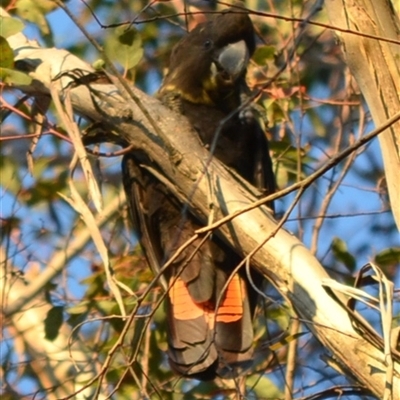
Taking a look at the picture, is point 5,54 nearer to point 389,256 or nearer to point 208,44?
point 208,44

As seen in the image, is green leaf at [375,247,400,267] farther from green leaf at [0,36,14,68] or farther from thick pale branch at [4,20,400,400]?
green leaf at [0,36,14,68]

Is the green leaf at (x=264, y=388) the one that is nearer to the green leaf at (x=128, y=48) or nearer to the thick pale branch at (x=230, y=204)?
the thick pale branch at (x=230, y=204)

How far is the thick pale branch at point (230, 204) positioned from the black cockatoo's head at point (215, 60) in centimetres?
59

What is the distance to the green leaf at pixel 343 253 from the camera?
7.54 feet

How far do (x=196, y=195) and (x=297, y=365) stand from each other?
63 cm

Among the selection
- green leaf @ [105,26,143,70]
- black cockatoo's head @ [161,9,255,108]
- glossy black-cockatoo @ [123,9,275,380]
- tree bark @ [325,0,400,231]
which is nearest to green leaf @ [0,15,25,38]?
green leaf @ [105,26,143,70]

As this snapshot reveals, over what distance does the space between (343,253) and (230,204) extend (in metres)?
0.54

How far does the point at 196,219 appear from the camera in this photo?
2383 mm

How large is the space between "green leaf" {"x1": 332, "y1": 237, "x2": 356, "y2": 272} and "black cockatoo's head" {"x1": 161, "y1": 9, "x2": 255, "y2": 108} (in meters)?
0.61

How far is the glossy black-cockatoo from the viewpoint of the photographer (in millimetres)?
2268

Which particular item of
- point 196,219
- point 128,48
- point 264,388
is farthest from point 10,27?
point 264,388

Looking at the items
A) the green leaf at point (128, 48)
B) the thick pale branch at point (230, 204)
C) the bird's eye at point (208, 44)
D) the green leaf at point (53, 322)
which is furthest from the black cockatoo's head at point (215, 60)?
the green leaf at point (53, 322)

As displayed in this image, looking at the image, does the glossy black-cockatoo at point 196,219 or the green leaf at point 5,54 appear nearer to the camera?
the green leaf at point 5,54

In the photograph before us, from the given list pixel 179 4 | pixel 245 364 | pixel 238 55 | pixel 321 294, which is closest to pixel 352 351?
pixel 321 294
